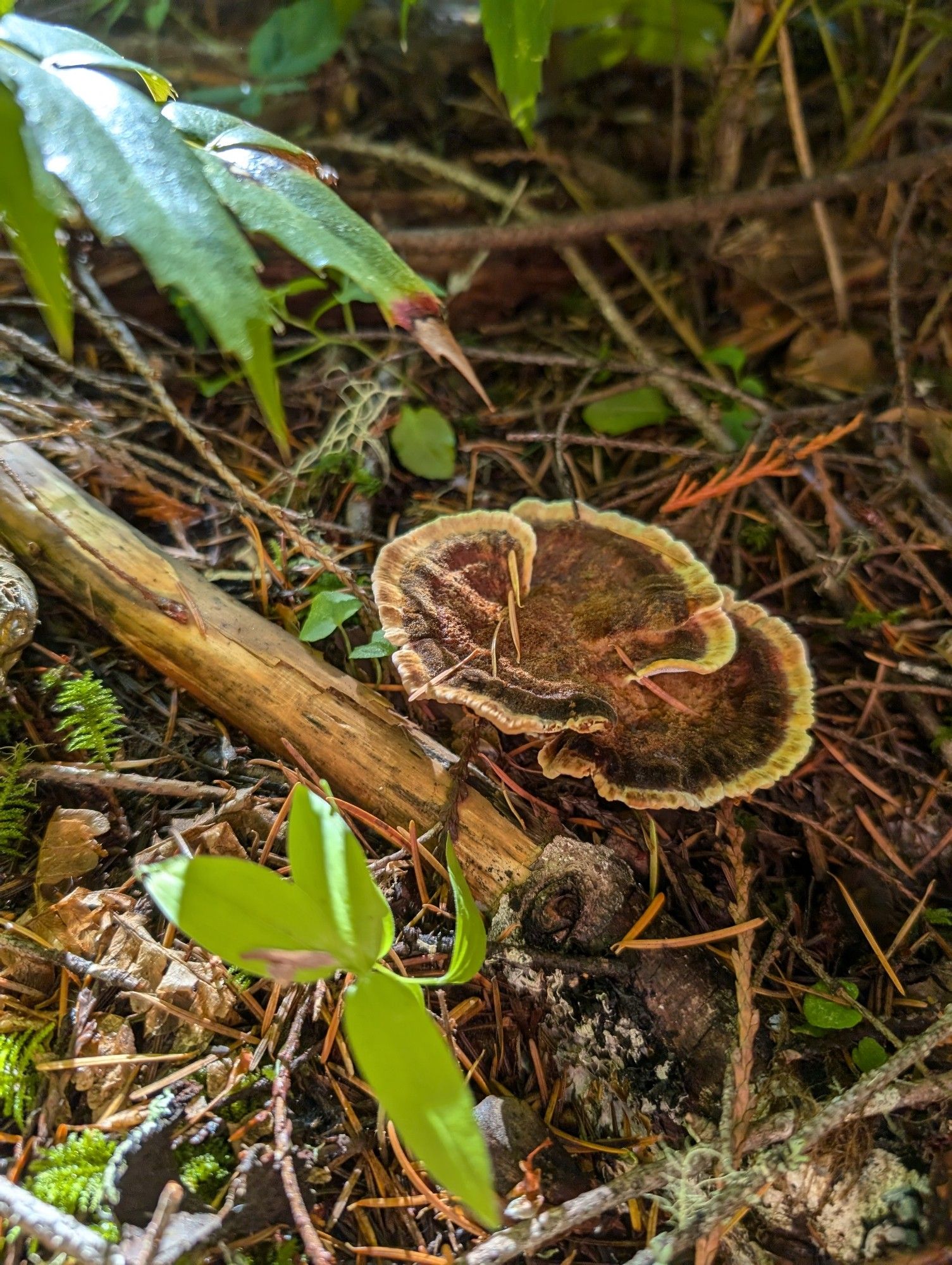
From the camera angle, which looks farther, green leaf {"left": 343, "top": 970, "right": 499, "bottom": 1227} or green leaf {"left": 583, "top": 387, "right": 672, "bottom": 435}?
green leaf {"left": 583, "top": 387, "right": 672, "bottom": 435}

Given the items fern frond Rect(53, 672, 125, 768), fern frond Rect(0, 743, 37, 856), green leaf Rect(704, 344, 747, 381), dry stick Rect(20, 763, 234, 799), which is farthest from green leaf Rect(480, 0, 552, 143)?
fern frond Rect(0, 743, 37, 856)

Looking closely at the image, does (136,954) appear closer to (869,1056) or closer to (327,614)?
(327,614)

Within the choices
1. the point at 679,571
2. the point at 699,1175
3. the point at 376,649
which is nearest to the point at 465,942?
the point at 699,1175

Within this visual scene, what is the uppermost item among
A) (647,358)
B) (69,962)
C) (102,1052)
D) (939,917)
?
(647,358)

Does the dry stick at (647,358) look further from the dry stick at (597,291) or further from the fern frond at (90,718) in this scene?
the fern frond at (90,718)

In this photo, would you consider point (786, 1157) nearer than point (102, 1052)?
Yes

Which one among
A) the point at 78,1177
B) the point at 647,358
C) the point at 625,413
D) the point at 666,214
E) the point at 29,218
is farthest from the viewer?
the point at 666,214

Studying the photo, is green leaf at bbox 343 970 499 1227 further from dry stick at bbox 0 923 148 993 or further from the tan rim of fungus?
the tan rim of fungus
